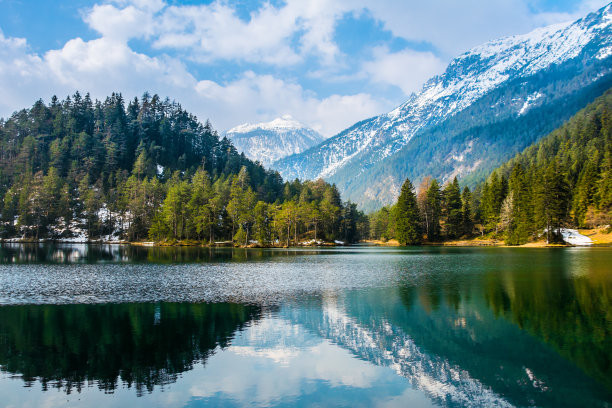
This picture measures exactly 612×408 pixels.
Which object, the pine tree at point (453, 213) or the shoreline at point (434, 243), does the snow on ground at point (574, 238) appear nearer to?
the shoreline at point (434, 243)

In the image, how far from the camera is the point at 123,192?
141 m

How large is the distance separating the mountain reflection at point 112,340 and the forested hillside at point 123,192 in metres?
87.5

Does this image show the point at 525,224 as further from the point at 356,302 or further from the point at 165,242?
the point at 165,242

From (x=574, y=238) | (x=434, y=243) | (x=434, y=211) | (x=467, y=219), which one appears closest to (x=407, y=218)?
(x=434, y=211)

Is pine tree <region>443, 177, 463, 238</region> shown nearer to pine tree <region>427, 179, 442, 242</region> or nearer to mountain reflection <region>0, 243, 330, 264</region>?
pine tree <region>427, 179, 442, 242</region>

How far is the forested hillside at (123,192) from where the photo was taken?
119688 millimetres

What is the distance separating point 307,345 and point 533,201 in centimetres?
9650

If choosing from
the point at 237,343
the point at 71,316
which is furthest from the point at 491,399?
the point at 71,316

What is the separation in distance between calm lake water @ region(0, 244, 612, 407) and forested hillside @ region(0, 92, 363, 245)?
85114 mm

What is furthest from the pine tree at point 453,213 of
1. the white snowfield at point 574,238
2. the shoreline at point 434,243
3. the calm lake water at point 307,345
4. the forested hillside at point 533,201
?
the calm lake water at point 307,345

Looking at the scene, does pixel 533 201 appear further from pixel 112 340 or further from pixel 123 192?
pixel 123 192

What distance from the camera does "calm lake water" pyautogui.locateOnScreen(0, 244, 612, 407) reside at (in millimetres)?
12609

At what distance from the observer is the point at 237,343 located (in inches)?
711

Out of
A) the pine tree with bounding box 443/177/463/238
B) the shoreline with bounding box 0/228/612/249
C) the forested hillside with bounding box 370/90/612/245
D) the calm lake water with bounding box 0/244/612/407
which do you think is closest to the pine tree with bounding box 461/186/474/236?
the forested hillside with bounding box 370/90/612/245
